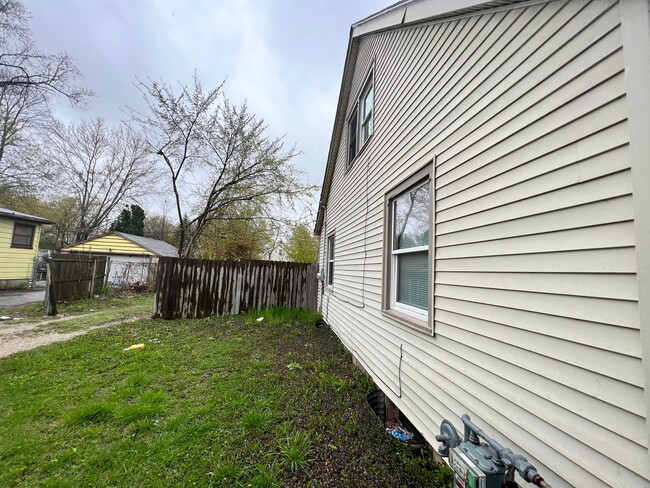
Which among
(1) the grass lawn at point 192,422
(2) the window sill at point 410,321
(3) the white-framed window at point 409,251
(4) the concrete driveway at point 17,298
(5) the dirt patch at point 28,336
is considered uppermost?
(3) the white-framed window at point 409,251

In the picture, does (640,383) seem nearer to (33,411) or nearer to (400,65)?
(400,65)

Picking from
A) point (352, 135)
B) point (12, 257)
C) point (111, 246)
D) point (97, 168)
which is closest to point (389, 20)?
point (352, 135)

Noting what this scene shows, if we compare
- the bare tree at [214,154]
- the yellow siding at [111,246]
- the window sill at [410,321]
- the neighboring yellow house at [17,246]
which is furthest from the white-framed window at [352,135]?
the yellow siding at [111,246]

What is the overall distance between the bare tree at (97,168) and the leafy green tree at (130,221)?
4.92 ft

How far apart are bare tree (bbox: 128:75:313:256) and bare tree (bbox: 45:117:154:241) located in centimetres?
884

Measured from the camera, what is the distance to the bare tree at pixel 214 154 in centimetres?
1164

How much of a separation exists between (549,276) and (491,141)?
3.34 feet

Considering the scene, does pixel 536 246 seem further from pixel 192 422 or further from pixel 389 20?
pixel 389 20

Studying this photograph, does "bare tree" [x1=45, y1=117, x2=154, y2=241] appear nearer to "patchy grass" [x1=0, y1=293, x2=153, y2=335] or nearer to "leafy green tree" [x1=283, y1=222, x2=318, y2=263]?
"leafy green tree" [x1=283, y1=222, x2=318, y2=263]

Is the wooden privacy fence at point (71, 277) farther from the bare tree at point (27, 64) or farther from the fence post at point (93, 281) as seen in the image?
the bare tree at point (27, 64)

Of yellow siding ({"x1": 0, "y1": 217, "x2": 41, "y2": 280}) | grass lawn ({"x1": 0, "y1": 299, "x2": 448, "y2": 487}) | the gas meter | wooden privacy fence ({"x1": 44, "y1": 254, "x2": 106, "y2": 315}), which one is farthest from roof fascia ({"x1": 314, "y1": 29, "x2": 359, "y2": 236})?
yellow siding ({"x1": 0, "y1": 217, "x2": 41, "y2": 280})

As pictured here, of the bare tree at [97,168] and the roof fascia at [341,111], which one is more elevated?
the bare tree at [97,168]

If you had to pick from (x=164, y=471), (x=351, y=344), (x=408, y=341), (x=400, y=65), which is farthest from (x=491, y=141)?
(x=351, y=344)

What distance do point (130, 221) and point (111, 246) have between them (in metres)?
10.4
